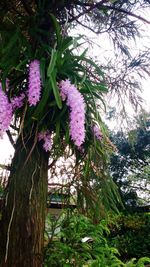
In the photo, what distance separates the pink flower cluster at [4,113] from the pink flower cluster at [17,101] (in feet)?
0.11

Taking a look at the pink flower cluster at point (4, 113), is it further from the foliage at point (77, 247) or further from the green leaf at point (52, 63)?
the foliage at point (77, 247)

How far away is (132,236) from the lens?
5566mm

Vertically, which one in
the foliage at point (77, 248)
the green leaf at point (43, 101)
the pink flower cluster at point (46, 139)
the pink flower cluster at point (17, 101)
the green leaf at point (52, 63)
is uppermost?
the green leaf at point (52, 63)

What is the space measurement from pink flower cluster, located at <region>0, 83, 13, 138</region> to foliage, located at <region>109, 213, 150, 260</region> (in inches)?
168

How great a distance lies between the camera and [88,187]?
1.74m

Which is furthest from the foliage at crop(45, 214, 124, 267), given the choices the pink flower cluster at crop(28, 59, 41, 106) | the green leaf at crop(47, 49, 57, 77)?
the green leaf at crop(47, 49, 57, 77)

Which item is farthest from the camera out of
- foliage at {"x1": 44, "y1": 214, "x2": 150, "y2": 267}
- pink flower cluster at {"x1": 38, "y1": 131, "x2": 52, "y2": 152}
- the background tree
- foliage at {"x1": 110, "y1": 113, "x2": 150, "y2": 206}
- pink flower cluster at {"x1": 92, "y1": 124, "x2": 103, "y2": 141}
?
foliage at {"x1": 110, "y1": 113, "x2": 150, "y2": 206}

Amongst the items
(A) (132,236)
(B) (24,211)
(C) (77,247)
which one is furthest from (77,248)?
(A) (132,236)

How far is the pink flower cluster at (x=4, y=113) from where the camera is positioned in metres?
1.25

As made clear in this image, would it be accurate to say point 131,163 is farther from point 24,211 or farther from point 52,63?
point 52,63

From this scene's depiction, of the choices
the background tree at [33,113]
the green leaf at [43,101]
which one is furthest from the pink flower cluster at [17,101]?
the green leaf at [43,101]

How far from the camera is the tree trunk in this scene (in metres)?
1.33

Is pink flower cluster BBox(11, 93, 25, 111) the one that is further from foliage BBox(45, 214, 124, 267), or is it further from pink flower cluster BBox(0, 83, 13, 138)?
foliage BBox(45, 214, 124, 267)

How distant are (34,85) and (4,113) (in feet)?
0.52
